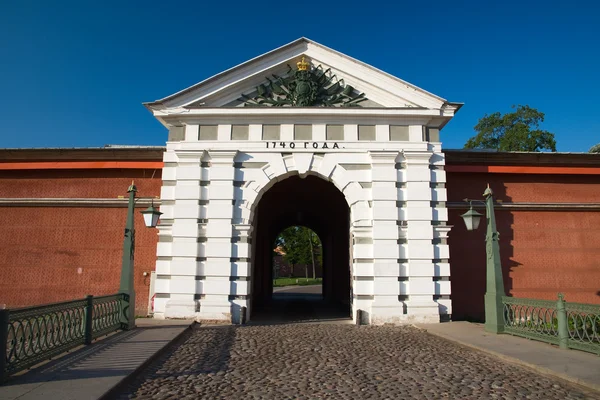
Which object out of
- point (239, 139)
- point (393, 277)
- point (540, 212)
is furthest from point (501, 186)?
point (239, 139)

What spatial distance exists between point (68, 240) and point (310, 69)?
31.7 feet

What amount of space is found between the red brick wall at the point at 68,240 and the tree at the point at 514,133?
29748 millimetres

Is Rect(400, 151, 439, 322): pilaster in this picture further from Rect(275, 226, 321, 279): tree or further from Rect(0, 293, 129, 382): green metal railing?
Rect(275, 226, 321, 279): tree

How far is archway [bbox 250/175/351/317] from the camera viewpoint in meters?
18.6

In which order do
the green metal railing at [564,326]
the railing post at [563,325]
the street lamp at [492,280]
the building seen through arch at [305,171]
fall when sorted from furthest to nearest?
the building seen through arch at [305,171] → the street lamp at [492,280] → the railing post at [563,325] → the green metal railing at [564,326]

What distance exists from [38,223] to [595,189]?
1881cm

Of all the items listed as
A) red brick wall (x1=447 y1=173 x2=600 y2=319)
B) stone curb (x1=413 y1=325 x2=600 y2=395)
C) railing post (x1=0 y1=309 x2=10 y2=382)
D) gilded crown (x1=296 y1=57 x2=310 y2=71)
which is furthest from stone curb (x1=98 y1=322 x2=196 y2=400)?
red brick wall (x1=447 y1=173 x2=600 y2=319)

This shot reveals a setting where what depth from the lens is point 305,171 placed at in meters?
14.0

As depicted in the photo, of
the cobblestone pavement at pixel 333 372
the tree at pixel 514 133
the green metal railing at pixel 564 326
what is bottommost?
the cobblestone pavement at pixel 333 372

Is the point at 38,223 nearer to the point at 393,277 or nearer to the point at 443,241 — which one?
the point at 393,277

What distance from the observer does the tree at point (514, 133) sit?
116 feet

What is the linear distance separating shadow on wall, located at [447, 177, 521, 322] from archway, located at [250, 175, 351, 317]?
3.86 m

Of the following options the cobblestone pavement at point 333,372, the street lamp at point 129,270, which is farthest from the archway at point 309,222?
the cobblestone pavement at point 333,372

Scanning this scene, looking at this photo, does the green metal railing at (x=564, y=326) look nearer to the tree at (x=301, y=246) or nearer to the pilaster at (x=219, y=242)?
the pilaster at (x=219, y=242)
